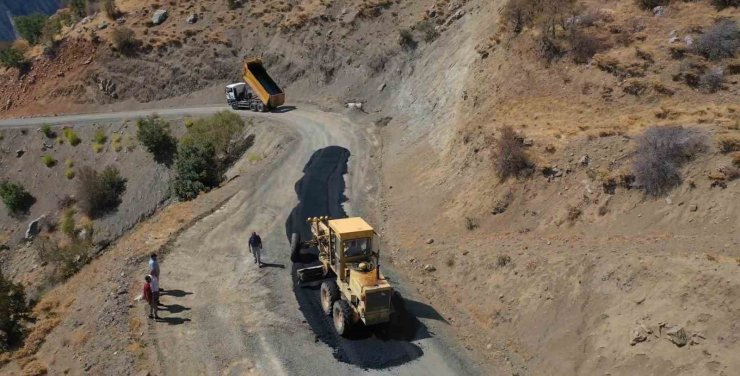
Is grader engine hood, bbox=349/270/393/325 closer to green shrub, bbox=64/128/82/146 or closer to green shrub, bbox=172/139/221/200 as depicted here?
green shrub, bbox=172/139/221/200

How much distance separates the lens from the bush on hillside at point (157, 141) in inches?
1532

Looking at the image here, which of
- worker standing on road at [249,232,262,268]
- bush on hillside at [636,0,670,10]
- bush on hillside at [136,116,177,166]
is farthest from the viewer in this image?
bush on hillside at [136,116,177,166]

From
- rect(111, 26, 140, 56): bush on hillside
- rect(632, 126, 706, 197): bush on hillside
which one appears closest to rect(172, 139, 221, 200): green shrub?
rect(632, 126, 706, 197): bush on hillside

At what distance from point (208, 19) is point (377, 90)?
25614 mm

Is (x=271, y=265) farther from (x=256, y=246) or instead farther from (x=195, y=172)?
(x=195, y=172)

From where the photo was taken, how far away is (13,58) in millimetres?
55156

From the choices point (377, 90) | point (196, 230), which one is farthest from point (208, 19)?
point (196, 230)

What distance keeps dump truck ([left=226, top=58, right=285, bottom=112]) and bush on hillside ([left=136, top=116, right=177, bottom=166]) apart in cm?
694

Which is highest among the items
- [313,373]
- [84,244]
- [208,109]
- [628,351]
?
[628,351]

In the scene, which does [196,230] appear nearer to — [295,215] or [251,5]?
[295,215]

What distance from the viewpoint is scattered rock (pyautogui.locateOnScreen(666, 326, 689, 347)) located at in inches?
466

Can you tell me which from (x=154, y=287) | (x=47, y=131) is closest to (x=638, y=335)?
A: (x=154, y=287)

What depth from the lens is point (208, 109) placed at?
46906 mm

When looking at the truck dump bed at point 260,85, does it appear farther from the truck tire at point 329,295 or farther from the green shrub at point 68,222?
the truck tire at point 329,295
